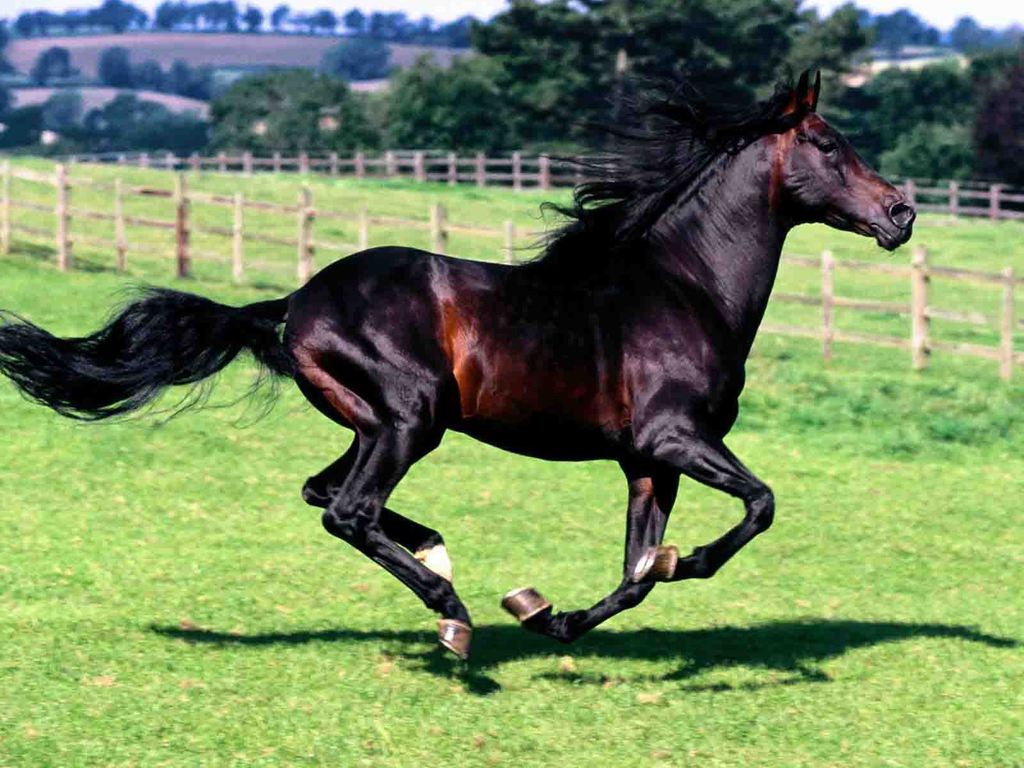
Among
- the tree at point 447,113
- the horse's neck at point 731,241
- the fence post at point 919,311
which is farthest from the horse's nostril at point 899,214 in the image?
the tree at point 447,113

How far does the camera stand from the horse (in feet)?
24.3

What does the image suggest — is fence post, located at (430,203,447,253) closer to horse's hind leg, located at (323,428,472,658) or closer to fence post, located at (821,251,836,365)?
fence post, located at (821,251,836,365)

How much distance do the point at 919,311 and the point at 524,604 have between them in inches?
559

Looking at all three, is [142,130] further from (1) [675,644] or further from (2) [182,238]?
(1) [675,644]

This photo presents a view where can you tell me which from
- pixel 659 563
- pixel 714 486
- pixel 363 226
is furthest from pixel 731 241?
pixel 363 226

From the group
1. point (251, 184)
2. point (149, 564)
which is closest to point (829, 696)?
point (149, 564)

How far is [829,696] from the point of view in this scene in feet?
24.9

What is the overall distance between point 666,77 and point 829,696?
299 cm

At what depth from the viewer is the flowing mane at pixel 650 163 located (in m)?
7.95

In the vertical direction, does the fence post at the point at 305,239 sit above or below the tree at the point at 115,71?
above

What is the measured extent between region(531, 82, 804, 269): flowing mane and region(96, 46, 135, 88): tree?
19405 cm

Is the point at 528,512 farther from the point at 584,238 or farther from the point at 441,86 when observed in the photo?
the point at 441,86

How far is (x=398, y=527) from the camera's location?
7750 mm

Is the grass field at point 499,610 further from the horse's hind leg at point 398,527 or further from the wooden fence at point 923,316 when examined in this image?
the wooden fence at point 923,316
